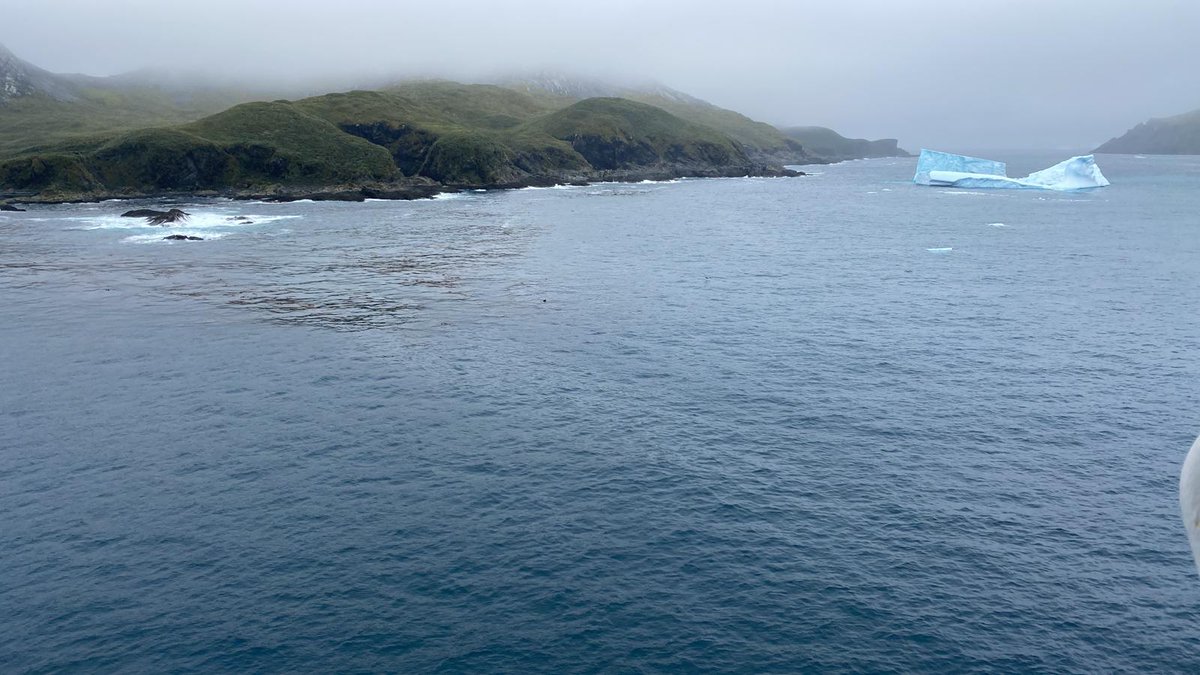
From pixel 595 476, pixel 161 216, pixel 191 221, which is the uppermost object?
pixel 161 216

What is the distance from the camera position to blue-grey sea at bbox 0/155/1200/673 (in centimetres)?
3359

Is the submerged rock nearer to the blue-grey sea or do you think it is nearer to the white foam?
the white foam

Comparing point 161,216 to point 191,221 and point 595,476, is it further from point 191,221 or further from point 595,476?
point 595,476

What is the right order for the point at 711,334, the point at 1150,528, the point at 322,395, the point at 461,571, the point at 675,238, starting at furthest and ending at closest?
the point at 675,238, the point at 711,334, the point at 322,395, the point at 1150,528, the point at 461,571

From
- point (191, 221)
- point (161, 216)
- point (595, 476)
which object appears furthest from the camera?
point (191, 221)

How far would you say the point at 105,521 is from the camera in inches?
1672

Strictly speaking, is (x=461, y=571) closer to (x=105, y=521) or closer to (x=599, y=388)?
(x=105, y=521)

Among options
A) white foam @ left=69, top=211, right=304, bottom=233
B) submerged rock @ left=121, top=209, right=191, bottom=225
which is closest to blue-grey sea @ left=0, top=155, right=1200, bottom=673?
white foam @ left=69, top=211, right=304, bottom=233

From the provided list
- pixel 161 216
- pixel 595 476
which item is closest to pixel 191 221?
pixel 161 216

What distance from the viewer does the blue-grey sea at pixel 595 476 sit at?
3359cm

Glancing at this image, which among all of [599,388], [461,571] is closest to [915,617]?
[461,571]

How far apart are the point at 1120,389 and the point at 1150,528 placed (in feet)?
77.3

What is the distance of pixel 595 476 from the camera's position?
47719mm

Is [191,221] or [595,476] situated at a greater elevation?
[191,221]
